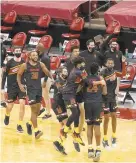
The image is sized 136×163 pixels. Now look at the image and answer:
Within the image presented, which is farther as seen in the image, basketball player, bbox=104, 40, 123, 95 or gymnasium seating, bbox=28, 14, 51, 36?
gymnasium seating, bbox=28, 14, 51, 36

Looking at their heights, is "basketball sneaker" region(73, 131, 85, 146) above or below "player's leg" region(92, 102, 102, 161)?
below

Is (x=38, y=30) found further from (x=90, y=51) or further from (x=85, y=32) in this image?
(x=90, y=51)

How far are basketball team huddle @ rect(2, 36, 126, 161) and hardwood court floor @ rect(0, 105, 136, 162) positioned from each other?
0.16 m

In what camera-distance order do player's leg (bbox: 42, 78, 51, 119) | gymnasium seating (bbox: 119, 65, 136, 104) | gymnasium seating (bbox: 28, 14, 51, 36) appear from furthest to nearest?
gymnasium seating (bbox: 28, 14, 51, 36), gymnasium seating (bbox: 119, 65, 136, 104), player's leg (bbox: 42, 78, 51, 119)

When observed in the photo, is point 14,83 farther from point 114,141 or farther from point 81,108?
point 114,141

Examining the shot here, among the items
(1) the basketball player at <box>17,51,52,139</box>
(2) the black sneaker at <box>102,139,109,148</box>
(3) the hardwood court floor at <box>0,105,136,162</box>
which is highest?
(1) the basketball player at <box>17,51,52,139</box>

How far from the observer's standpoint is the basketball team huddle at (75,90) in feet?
42.7

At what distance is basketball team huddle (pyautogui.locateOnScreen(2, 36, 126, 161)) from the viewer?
13000 mm

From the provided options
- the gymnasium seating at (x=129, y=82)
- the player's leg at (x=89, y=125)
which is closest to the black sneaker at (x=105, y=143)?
the player's leg at (x=89, y=125)

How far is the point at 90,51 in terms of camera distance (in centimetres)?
1473

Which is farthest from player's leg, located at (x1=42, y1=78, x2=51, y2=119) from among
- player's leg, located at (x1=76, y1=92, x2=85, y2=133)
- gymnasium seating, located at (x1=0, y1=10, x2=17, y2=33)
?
gymnasium seating, located at (x1=0, y1=10, x2=17, y2=33)

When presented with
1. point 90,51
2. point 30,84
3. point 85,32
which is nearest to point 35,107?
point 30,84

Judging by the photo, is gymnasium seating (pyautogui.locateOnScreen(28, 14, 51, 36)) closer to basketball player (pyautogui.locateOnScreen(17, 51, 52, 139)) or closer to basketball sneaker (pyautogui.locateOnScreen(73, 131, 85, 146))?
basketball player (pyautogui.locateOnScreen(17, 51, 52, 139))

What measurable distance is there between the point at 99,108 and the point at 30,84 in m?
1.78
